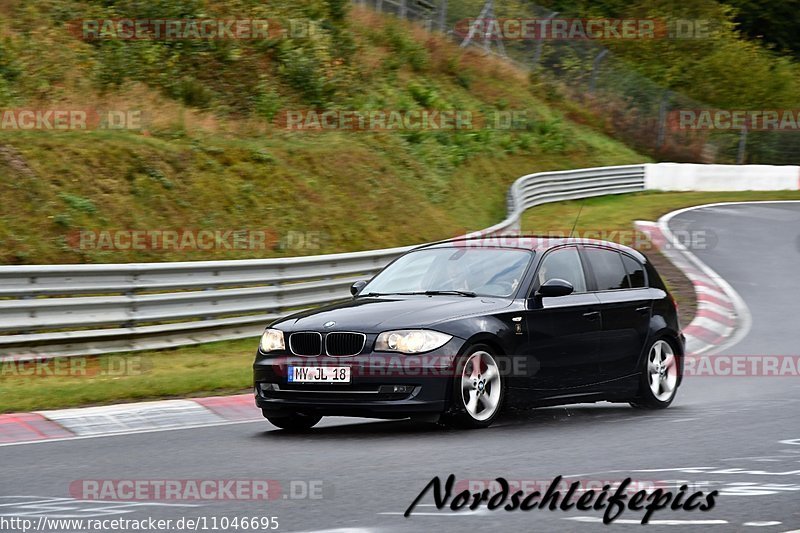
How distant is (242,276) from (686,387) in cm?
592

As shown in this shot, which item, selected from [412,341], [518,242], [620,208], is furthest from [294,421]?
[620,208]

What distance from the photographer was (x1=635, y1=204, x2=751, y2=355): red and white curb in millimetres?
16891

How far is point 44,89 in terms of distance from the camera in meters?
24.7

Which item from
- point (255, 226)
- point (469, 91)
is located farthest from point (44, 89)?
point (469, 91)

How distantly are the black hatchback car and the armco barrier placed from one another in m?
4.39

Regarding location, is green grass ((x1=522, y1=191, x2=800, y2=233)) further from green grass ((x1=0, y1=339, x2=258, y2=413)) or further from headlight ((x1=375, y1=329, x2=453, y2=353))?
headlight ((x1=375, y1=329, x2=453, y2=353))

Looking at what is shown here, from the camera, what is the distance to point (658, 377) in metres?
11.5

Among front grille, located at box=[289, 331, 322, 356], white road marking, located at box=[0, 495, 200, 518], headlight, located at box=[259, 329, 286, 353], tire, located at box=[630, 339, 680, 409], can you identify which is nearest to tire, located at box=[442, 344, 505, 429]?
front grille, located at box=[289, 331, 322, 356]

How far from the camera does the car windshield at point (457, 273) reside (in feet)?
33.9

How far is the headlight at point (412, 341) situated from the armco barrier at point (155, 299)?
5609 millimetres

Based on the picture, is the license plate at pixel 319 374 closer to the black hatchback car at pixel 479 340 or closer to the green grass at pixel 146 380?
the black hatchback car at pixel 479 340

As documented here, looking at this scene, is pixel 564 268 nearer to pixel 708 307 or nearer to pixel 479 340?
pixel 479 340

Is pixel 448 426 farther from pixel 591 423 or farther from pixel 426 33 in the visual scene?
pixel 426 33

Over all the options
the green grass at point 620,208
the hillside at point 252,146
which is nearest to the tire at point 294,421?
the hillside at point 252,146
